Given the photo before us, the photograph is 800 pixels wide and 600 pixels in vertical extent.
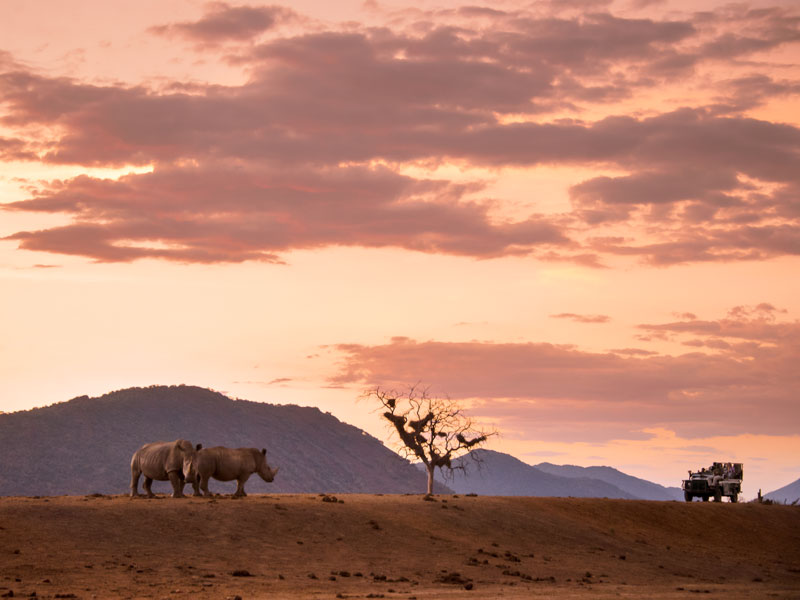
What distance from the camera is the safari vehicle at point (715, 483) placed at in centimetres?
7900

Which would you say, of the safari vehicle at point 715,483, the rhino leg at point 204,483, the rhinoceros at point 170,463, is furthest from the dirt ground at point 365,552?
the safari vehicle at point 715,483

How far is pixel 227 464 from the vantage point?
5284 cm

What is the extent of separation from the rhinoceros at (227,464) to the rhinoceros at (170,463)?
41cm

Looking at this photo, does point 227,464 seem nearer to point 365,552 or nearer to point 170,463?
point 170,463

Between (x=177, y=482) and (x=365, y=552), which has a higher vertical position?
(x=177, y=482)

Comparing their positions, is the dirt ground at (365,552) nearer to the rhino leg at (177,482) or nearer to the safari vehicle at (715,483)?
the rhino leg at (177,482)

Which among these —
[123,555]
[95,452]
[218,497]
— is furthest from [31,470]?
[123,555]

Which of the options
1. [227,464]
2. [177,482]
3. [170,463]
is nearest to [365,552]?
[227,464]

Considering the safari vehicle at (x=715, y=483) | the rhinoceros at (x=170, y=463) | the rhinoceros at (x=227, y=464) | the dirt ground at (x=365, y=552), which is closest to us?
the dirt ground at (x=365, y=552)

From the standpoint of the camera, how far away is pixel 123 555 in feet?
134

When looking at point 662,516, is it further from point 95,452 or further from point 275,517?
point 95,452

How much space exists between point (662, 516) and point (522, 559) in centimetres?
1843

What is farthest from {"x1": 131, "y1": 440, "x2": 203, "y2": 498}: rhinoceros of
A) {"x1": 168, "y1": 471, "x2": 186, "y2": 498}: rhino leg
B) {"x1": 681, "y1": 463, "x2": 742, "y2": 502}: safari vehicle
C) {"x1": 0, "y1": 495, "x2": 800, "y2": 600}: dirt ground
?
{"x1": 681, "y1": 463, "x2": 742, "y2": 502}: safari vehicle

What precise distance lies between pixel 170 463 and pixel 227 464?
270cm
